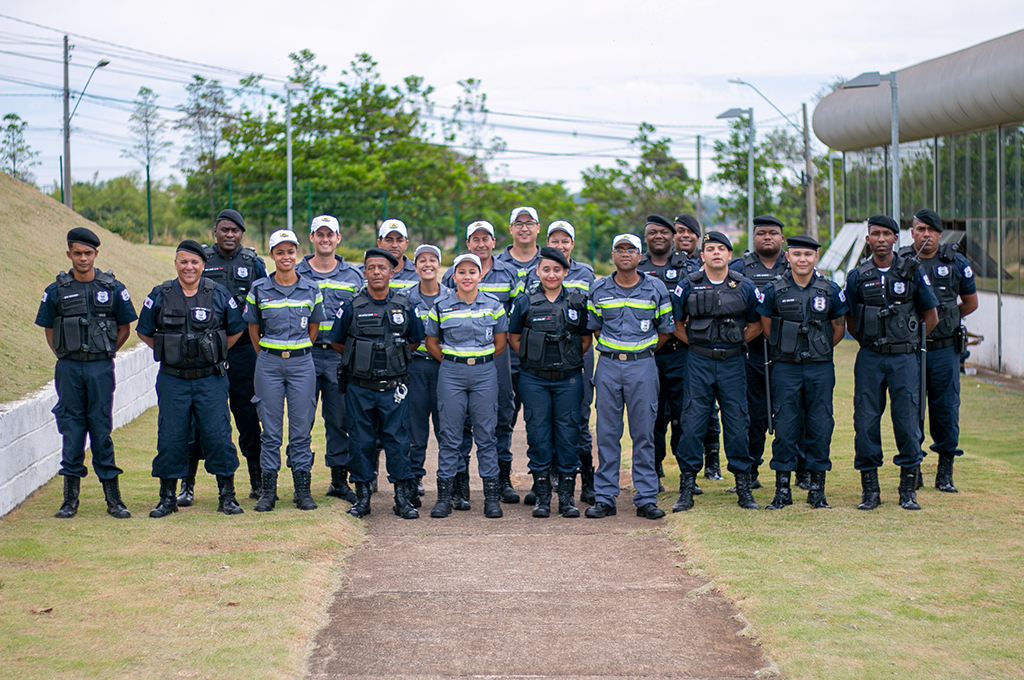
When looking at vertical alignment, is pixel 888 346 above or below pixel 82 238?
below

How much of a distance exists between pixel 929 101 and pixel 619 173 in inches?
1067

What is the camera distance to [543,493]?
797 centimetres

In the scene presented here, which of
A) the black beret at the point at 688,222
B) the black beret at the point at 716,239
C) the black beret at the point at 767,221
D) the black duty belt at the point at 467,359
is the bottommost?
the black duty belt at the point at 467,359

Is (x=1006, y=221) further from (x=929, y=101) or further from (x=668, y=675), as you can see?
(x=668, y=675)

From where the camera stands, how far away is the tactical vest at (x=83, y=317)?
7.41 metres

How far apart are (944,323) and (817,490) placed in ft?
5.55

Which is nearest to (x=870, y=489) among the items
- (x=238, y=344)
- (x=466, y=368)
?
(x=466, y=368)

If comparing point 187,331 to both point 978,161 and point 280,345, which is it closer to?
point 280,345

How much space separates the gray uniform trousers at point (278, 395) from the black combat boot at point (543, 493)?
5.99 ft

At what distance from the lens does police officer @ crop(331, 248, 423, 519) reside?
7.65 metres

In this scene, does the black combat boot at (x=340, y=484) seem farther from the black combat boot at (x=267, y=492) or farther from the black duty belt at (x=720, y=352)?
the black duty belt at (x=720, y=352)

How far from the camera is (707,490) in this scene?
28.8 feet

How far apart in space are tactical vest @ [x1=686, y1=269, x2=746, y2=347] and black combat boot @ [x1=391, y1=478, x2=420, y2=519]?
Result: 8.11 ft

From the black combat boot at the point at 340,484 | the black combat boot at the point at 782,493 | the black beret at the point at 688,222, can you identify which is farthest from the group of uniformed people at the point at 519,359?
the black beret at the point at 688,222
